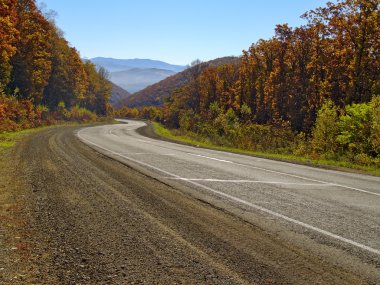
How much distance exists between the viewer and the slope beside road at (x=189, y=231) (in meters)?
3.65

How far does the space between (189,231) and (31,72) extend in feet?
125

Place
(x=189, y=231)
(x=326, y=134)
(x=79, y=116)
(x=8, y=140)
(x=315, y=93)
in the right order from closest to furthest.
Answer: (x=189, y=231) → (x=8, y=140) → (x=326, y=134) → (x=315, y=93) → (x=79, y=116)

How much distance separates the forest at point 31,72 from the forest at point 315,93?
16286mm

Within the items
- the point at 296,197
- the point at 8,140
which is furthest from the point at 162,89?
the point at 296,197

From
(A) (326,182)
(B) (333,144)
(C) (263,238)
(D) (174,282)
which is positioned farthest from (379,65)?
(D) (174,282)

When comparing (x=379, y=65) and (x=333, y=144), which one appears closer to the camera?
(x=333, y=144)

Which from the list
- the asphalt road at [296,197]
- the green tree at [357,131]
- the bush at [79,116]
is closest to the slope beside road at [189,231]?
the asphalt road at [296,197]

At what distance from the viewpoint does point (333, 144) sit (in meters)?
19.3

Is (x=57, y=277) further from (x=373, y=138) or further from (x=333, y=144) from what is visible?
(x=333, y=144)

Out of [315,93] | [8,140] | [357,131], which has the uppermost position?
[315,93]

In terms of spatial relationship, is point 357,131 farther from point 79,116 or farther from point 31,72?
point 79,116

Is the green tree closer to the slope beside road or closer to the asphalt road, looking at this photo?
the asphalt road

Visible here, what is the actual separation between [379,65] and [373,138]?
47.4 ft

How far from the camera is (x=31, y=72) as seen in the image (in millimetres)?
37906
